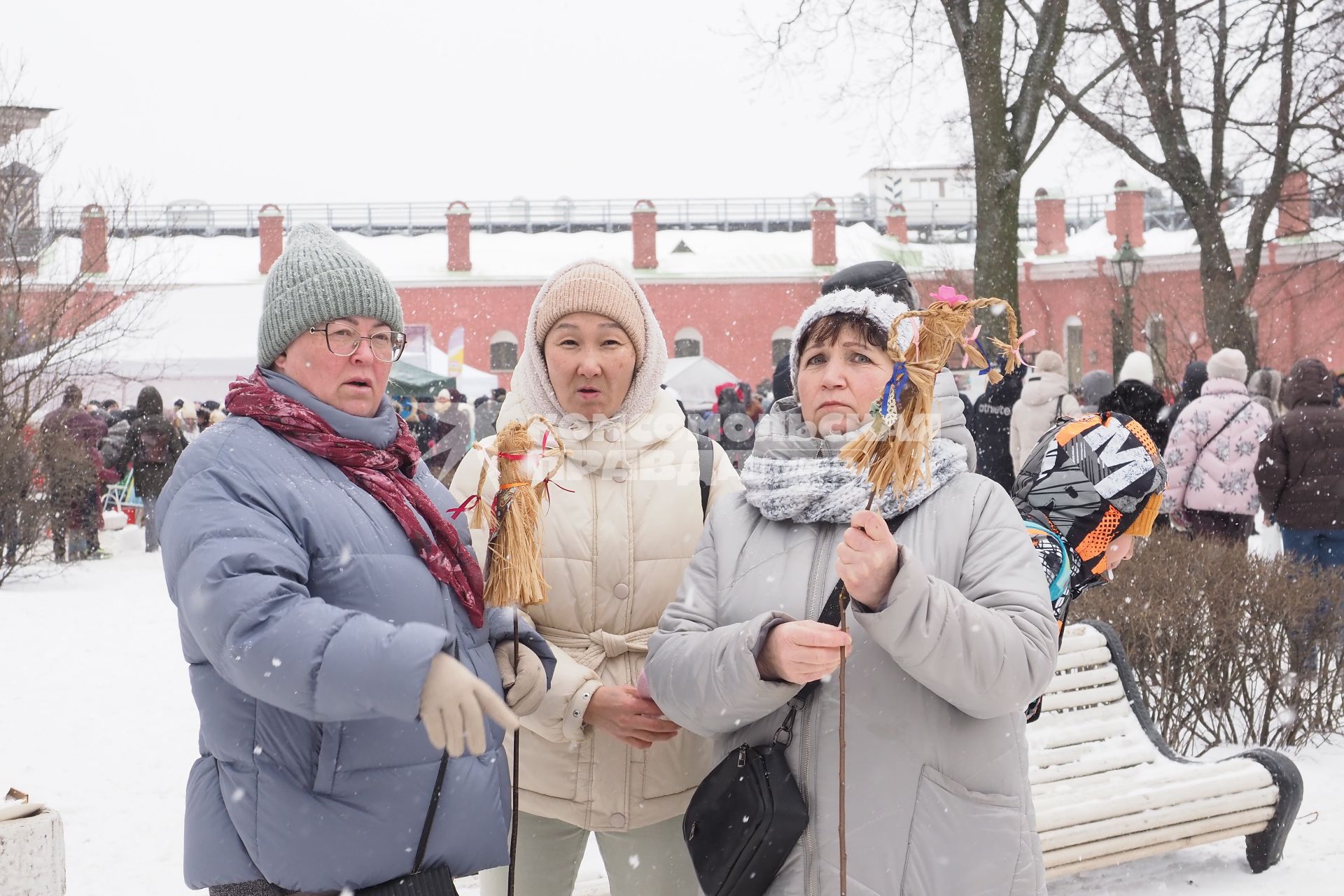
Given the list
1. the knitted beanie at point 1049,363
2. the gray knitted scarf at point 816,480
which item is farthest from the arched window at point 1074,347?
the gray knitted scarf at point 816,480

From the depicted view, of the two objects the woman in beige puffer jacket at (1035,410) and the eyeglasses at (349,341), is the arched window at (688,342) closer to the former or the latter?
the woman in beige puffer jacket at (1035,410)

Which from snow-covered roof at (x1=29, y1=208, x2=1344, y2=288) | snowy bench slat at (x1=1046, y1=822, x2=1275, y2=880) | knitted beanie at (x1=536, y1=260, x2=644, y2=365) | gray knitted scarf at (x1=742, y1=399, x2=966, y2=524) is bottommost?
snowy bench slat at (x1=1046, y1=822, x2=1275, y2=880)

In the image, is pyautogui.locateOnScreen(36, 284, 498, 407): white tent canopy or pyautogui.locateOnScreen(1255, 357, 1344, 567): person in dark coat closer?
pyautogui.locateOnScreen(1255, 357, 1344, 567): person in dark coat

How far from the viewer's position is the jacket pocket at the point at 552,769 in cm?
268

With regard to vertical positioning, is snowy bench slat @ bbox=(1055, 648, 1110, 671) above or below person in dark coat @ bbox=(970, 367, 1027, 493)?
below

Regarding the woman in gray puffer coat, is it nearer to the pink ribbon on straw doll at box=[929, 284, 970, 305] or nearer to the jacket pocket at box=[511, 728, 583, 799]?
the pink ribbon on straw doll at box=[929, 284, 970, 305]

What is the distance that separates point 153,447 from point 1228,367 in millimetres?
11394

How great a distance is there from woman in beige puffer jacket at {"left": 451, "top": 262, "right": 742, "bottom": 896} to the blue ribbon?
31.3 inches

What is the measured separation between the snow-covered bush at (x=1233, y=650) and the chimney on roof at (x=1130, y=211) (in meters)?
36.8

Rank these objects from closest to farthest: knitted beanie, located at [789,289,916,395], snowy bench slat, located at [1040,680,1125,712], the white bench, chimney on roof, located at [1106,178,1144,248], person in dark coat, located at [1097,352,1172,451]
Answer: knitted beanie, located at [789,289,916,395] → the white bench → snowy bench slat, located at [1040,680,1125,712] → person in dark coat, located at [1097,352,1172,451] → chimney on roof, located at [1106,178,1144,248]

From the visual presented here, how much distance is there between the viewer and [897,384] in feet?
6.68

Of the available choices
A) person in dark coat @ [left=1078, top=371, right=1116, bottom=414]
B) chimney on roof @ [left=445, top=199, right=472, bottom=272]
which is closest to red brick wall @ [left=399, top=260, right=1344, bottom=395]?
chimney on roof @ [left=445, top=199, right=472, bottom=272]

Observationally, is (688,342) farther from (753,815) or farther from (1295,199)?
(753,815)

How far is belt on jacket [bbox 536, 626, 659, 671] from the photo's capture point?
8.81 ft
